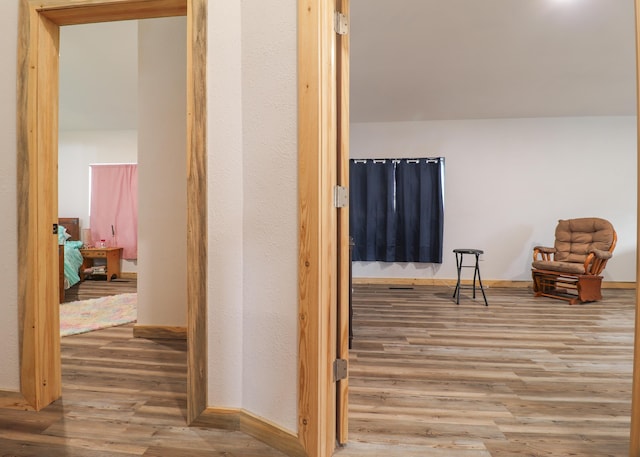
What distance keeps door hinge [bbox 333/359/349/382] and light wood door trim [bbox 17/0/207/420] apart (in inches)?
24.0

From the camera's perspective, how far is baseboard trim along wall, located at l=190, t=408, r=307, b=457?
4.37 ft

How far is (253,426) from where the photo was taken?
1.44 m

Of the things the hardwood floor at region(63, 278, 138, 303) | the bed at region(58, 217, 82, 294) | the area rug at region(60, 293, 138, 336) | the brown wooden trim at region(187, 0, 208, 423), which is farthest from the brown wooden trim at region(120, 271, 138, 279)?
the brown wooden trim at region(187, 0, 208, 423)

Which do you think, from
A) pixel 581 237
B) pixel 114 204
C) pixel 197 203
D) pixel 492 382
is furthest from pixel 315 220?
pixel 114 204

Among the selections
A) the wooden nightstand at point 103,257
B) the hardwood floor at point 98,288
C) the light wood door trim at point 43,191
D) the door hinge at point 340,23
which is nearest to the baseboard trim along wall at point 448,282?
the hardwood floor at point 98,288

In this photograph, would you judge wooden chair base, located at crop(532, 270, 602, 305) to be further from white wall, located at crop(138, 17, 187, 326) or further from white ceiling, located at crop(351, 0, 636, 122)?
white wall, located at crop(138, 17, 187, 326)

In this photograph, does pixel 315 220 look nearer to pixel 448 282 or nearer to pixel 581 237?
pixel 448 282

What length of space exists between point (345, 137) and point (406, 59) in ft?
8.23

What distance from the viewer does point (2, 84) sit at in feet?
5.44

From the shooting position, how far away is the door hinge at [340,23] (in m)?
1.38

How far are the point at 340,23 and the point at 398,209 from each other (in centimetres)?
413

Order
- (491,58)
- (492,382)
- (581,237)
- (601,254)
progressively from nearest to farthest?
(492,382) < (491,58) < (601,254) < (581,237)

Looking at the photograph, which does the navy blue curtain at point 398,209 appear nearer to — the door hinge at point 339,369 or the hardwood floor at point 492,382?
the hardwood floor at point 492,382

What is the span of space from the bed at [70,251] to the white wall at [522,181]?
4.30m
